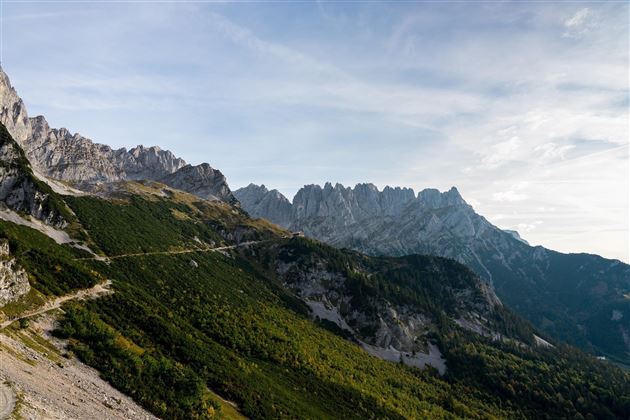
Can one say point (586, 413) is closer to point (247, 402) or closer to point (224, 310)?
point (224, 310)

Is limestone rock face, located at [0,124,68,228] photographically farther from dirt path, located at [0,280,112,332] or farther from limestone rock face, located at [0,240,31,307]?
limestone rock face, located at [0,240,31,307]

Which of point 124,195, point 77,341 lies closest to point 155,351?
point 77,341

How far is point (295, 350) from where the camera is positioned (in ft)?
337

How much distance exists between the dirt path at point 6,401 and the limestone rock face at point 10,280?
21.0 m

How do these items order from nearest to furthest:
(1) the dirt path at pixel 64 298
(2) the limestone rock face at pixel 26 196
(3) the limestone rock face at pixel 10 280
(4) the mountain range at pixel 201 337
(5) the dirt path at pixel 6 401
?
(5) the dirt path at pixel 6 401 < (1) the dirt path at pixel 64 298 < (4) the mountain range at pixel 201 337 < (3) the limestone rock face at pixel 10 280 < (2) the limestone rock face at pixel 26 196

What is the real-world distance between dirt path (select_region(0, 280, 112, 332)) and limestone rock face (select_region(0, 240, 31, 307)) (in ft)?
9.38

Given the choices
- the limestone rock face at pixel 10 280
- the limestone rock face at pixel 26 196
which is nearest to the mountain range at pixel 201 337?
the limestone rock face at pixel 10 280

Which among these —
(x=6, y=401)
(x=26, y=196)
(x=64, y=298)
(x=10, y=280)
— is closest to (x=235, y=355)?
(x=64, y=298)

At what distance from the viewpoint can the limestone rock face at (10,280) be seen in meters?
47.6

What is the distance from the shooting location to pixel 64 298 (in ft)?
194

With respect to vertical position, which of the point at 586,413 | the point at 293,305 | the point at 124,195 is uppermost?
the point at 124,195

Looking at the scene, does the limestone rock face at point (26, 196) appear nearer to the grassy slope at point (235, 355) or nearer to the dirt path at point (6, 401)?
the grassy slope at point (235, 355)

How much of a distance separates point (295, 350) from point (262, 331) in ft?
33.6

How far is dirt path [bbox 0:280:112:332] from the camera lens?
151ft
